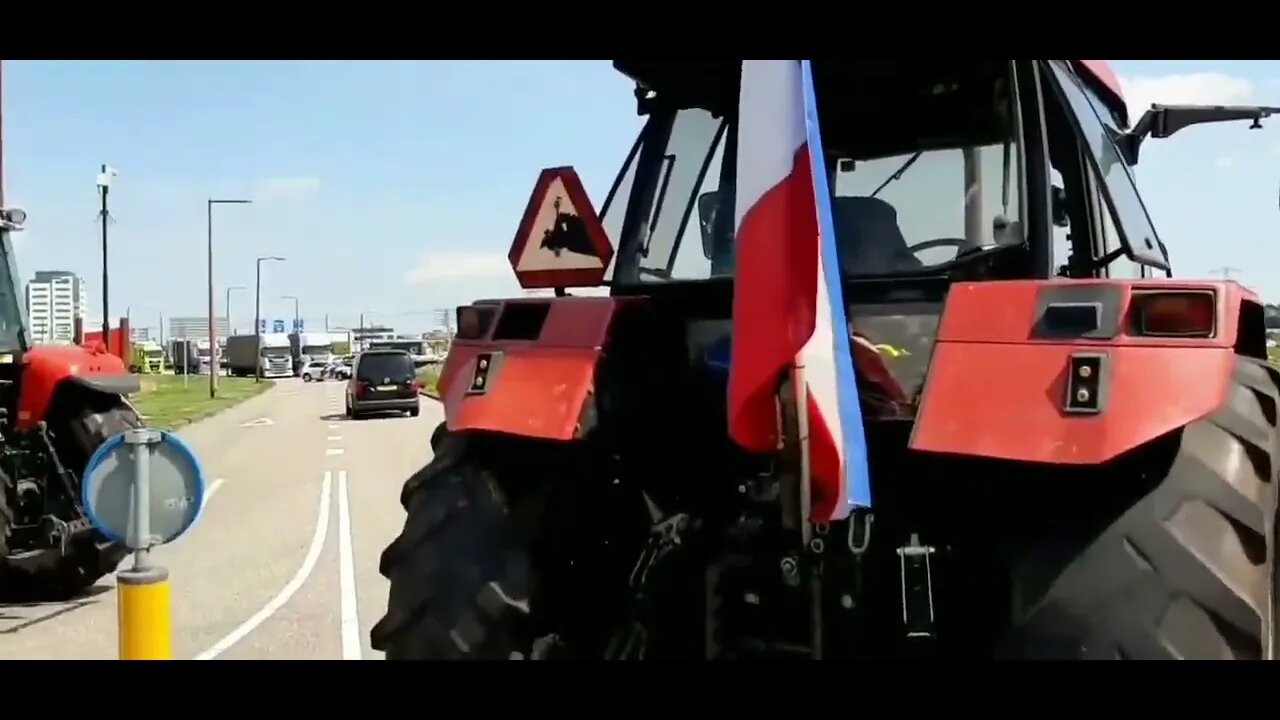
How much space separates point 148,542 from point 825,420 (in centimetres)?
262

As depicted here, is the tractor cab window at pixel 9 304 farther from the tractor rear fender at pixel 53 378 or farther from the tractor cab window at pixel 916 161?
the tractor cab window at pixel 916 161

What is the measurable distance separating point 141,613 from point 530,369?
1.69 meters

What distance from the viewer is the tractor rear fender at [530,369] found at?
308 centimetres

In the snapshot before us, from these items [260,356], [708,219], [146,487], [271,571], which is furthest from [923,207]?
[260,356]

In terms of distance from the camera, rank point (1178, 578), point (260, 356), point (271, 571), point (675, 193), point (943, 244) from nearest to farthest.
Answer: point (1178, 578) → point (943, 244) → point (675, 193) → point (271, 571) → point (260, 356)

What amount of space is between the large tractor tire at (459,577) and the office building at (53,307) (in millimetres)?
6015

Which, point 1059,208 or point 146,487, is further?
point 146,487

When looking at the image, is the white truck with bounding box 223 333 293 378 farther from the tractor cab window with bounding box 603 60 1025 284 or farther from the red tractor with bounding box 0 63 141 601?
the tractor cab window with bounding box 603 60 1025 284

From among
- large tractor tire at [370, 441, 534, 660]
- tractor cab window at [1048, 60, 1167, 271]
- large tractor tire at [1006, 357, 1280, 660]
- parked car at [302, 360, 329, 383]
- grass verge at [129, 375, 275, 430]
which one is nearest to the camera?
large tractor tire at [1006, 357, 1280, 660]

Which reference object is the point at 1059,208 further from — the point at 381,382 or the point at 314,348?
the point at 314,348

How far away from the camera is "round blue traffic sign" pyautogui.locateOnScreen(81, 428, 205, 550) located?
13.1 ft

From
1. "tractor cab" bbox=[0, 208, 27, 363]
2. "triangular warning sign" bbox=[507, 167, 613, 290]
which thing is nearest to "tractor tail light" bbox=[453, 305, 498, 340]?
"triangular warning sign" bbox=[507, 167, 613, 290]

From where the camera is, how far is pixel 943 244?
132 inches

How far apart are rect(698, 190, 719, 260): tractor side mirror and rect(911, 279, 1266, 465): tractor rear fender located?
1.34 m
